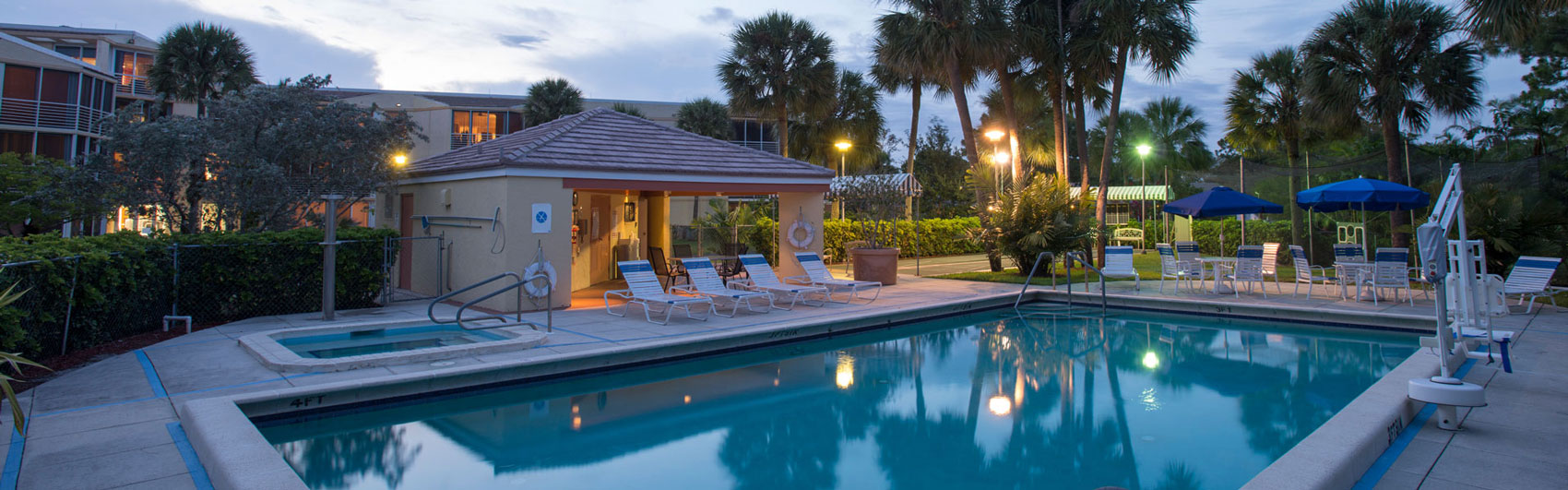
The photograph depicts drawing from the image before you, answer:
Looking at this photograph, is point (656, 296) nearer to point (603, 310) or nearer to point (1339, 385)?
point (603, 310)

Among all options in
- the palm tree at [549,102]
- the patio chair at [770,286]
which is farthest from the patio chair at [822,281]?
the palm tree at [549,102]

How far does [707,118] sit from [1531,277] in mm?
24634

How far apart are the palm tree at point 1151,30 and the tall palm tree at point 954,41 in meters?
2.41

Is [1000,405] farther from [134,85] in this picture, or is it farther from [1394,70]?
[134,85]

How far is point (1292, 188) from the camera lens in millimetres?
17969

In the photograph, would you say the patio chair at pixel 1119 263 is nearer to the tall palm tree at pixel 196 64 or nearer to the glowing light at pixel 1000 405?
the glowing light at pixel 1000 405

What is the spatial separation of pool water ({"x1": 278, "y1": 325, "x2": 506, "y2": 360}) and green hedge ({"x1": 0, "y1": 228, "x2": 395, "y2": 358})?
1.52 metres

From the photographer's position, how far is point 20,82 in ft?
77.7

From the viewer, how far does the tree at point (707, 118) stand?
100 feet

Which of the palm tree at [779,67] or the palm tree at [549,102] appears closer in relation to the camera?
the palm tree at [779,67]

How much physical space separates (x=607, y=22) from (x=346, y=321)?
11.9 m

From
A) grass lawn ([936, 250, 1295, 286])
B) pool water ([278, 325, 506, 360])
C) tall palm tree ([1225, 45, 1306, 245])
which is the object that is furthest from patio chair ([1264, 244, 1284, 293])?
pool water ([278, 325, 506, 360])

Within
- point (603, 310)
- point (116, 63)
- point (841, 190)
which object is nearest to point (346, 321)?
point (603, 310)

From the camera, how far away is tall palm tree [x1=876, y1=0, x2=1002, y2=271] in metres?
17.5
